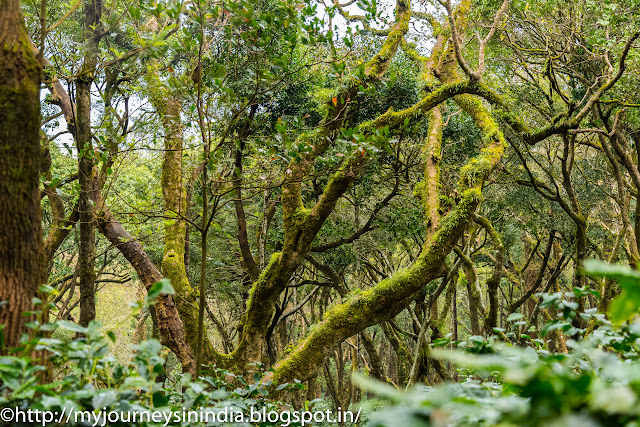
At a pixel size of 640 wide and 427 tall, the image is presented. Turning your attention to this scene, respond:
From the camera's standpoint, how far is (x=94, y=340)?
164 centimetres

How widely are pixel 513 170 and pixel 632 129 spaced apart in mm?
2315

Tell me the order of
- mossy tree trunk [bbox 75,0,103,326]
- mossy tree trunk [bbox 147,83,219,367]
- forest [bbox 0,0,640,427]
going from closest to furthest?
forest [bbox 0,0,640,427]
mossy tree trunk [bbox 75,0,103,326]
mossy tree trunk [bbox 147,83,219,367]

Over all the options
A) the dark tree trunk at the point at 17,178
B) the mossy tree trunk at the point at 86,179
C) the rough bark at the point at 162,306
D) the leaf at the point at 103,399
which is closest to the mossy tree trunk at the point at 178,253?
the rough bark at the point at 162,306

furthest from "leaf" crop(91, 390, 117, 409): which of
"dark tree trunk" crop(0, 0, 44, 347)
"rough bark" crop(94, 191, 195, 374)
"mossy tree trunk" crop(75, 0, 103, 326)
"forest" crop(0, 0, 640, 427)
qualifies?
"rough bark" crop(94, 191, 195, 374)

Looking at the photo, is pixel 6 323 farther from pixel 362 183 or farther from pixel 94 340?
pixel 362 183

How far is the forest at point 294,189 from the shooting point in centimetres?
159

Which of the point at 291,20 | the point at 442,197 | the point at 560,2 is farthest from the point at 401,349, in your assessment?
the point at 291,20

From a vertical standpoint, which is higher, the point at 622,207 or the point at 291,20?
the point at 291,20

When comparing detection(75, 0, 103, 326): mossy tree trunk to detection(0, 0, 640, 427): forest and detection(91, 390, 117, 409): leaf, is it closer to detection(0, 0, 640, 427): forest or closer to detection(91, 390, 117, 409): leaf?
detection(0, 0, 640, 427): forest

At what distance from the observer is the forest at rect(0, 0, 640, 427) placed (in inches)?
62.5

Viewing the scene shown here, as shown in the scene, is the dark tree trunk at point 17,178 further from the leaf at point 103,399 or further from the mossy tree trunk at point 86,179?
the mossy tree trunk at point 86,179

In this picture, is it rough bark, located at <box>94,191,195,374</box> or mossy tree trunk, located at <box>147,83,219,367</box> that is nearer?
rough bark, located at <box>94,191,195,374</box>

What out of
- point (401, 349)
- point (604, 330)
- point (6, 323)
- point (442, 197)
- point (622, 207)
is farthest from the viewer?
point (401, 349)

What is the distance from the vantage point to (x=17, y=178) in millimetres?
2100
